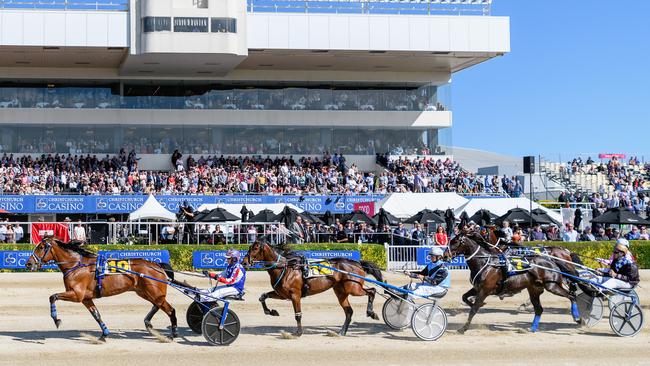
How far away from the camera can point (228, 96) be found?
159 ft

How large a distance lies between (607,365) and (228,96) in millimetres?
37289

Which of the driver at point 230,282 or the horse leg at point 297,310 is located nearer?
the driver at point 230,282

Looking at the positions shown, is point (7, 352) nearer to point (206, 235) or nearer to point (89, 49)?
point (206, 235)

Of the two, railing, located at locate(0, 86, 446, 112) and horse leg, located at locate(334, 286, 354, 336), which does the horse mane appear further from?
railing, located at locate(0, 86, 446, 112)

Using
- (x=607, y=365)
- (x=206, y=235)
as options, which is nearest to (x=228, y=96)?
(x=206, y=235)

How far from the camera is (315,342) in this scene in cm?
1445

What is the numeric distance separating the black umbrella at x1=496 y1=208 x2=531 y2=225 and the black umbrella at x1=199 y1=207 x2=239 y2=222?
8866 millimetres

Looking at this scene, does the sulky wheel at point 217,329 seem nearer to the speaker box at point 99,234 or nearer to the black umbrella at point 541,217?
the speaker box at point 99,234

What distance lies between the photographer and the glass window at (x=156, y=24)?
1667 inches

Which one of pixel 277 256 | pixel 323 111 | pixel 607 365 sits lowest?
pixel 607 365

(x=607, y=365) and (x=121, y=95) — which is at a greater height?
(x=121, y=95)

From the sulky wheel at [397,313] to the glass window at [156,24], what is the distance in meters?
29.5

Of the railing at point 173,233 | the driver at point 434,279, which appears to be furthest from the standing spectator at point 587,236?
the driver at point 434,279

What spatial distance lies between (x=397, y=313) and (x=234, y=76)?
1351 inches
